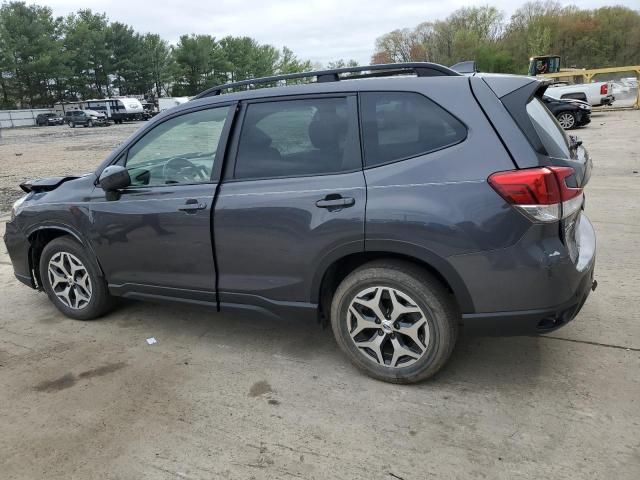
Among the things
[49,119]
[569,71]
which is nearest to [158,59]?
[49,119]

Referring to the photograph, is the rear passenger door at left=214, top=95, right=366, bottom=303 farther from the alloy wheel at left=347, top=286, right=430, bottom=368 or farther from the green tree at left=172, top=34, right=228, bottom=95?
the green tree at left=172, top=34, right=228, bottom=95

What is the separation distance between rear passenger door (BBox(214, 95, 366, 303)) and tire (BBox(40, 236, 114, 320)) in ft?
4.20

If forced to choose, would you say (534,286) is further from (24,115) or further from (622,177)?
(24,115)

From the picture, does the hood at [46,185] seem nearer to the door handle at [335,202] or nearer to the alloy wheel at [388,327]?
the door handle at [335,202]

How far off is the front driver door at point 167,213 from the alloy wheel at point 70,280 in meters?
0.34

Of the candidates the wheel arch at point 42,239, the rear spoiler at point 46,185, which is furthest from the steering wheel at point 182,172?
the rear spoiler at point 46,185

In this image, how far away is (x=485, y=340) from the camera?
3.63m

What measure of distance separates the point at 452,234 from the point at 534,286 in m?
0.49

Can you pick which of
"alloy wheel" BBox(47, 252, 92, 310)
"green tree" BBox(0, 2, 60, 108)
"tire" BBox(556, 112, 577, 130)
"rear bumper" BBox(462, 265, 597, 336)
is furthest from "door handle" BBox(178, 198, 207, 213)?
"green tree" BBox(0, 2, 60, 108)

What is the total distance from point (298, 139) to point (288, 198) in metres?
0.39

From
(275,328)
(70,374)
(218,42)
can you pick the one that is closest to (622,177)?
(275,328)

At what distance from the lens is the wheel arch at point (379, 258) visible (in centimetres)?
282

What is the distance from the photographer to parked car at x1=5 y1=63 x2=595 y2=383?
107 inches

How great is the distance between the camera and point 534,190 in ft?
8.57
